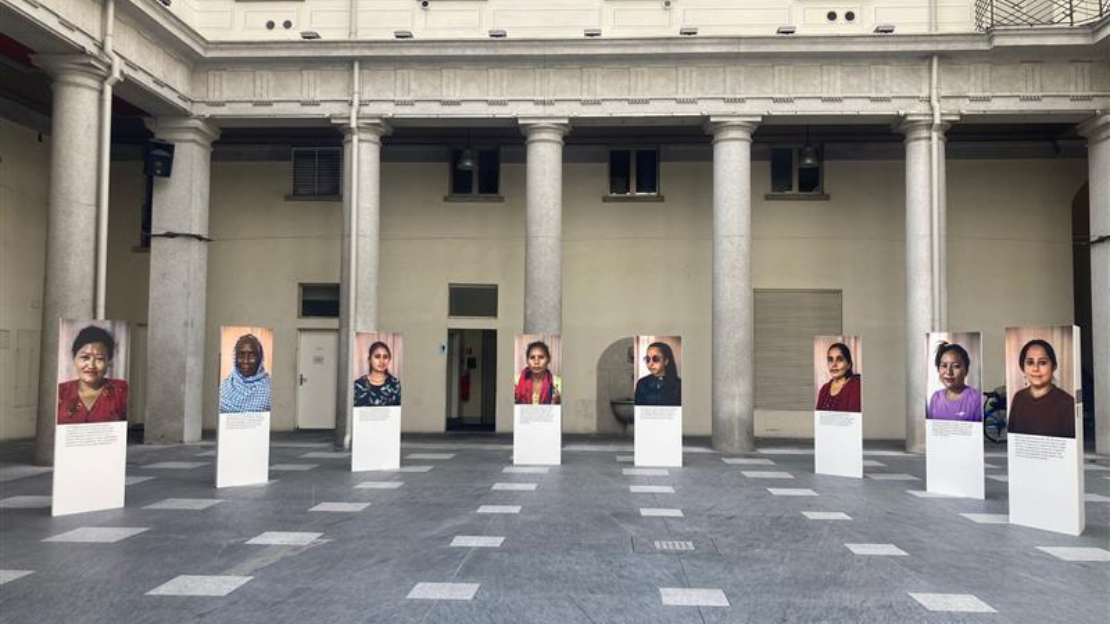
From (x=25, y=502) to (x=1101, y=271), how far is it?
1780 cm

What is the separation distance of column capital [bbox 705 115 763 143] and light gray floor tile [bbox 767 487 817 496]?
283 inches

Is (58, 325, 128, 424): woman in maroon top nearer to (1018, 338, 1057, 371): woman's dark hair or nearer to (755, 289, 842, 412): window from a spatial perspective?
(1018, 338, 1057, 371): woman's dark hair

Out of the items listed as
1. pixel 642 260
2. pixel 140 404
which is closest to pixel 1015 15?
pixel 642 260

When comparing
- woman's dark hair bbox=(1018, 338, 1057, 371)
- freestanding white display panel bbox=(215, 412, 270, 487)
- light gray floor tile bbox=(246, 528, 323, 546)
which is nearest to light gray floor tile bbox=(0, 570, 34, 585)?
light gray floor tile bbox=(246, 528, 323, 546)

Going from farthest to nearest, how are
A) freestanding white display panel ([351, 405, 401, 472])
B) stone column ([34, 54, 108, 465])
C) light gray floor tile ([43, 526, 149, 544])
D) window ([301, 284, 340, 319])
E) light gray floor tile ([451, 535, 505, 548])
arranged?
window ([301, 284, 340, 319]), stone column ([34, 54, 108, 465]), freestanding white display panel ([351, 405, 401, 472]), light gray floor tile ([43, 526, 149, 544]), light gray floor tile ([451, 535, 505, 548])

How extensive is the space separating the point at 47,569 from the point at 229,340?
190 inches

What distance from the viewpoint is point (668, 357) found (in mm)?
13008

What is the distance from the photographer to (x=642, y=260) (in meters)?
17.9

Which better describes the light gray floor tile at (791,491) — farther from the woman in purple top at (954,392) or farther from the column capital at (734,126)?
the column capital at (734,126)

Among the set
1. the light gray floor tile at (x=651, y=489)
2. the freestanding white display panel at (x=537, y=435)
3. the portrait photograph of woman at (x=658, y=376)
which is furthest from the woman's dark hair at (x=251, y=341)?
the portrait photograph of woman at (x=658, y=376)

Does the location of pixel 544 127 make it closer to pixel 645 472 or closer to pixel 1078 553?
pixel 645 472

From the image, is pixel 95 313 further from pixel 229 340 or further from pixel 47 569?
pixel 47 569

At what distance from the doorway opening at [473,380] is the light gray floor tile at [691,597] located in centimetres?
1329

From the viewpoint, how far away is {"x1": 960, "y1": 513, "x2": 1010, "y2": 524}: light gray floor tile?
8844 millimetres
